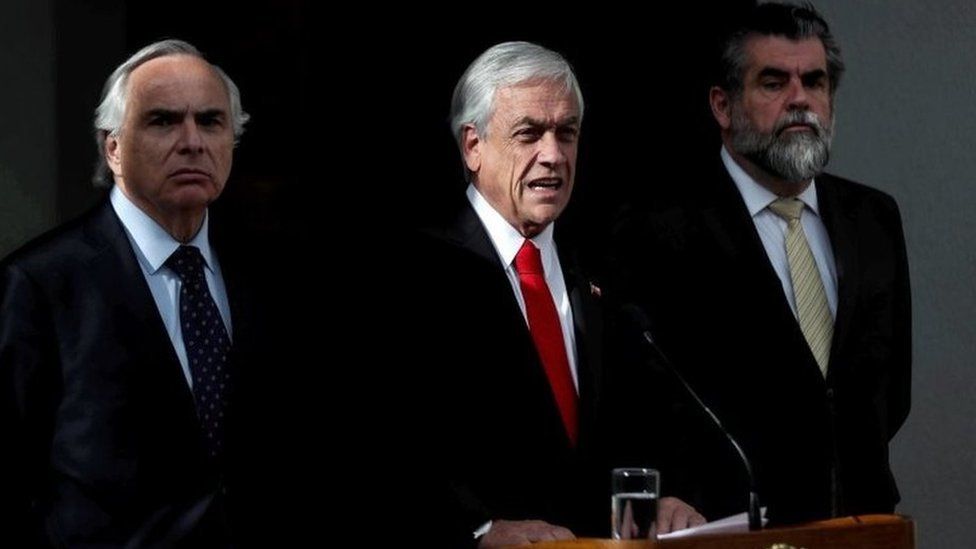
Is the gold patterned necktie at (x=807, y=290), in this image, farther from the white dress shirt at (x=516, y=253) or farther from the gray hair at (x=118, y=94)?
the gray hair at (x=118, y=94)

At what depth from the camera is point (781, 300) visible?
17.0 feet

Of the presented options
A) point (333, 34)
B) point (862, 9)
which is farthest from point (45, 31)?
point (862, 9)

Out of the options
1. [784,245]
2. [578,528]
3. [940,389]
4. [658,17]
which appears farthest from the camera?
[940,389]

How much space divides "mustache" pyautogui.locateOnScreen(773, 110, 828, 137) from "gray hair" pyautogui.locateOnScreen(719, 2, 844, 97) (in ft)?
0.44

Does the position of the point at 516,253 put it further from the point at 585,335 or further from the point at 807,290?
the point at 807,290

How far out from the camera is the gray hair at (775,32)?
5.48 metres

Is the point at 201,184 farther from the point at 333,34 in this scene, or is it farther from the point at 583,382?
the point at 333,34

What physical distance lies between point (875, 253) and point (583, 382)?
0.89 m

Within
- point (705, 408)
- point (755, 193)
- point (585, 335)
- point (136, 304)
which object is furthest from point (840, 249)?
point (136, 304)

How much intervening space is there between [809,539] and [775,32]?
1.71 metres

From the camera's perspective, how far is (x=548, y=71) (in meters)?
4.92

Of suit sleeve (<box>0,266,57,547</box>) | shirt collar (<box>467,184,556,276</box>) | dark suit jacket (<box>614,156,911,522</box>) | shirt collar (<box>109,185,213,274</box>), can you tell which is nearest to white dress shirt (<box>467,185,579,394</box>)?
Answer: shirt collar (<box>467,184,556,276</box>)

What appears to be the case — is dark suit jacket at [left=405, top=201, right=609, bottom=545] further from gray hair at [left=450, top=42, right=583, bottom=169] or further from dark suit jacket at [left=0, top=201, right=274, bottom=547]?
dark suit jacket at [left=0, top=201, right=274, bottom=547]

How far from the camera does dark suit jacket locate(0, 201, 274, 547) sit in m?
4.34
